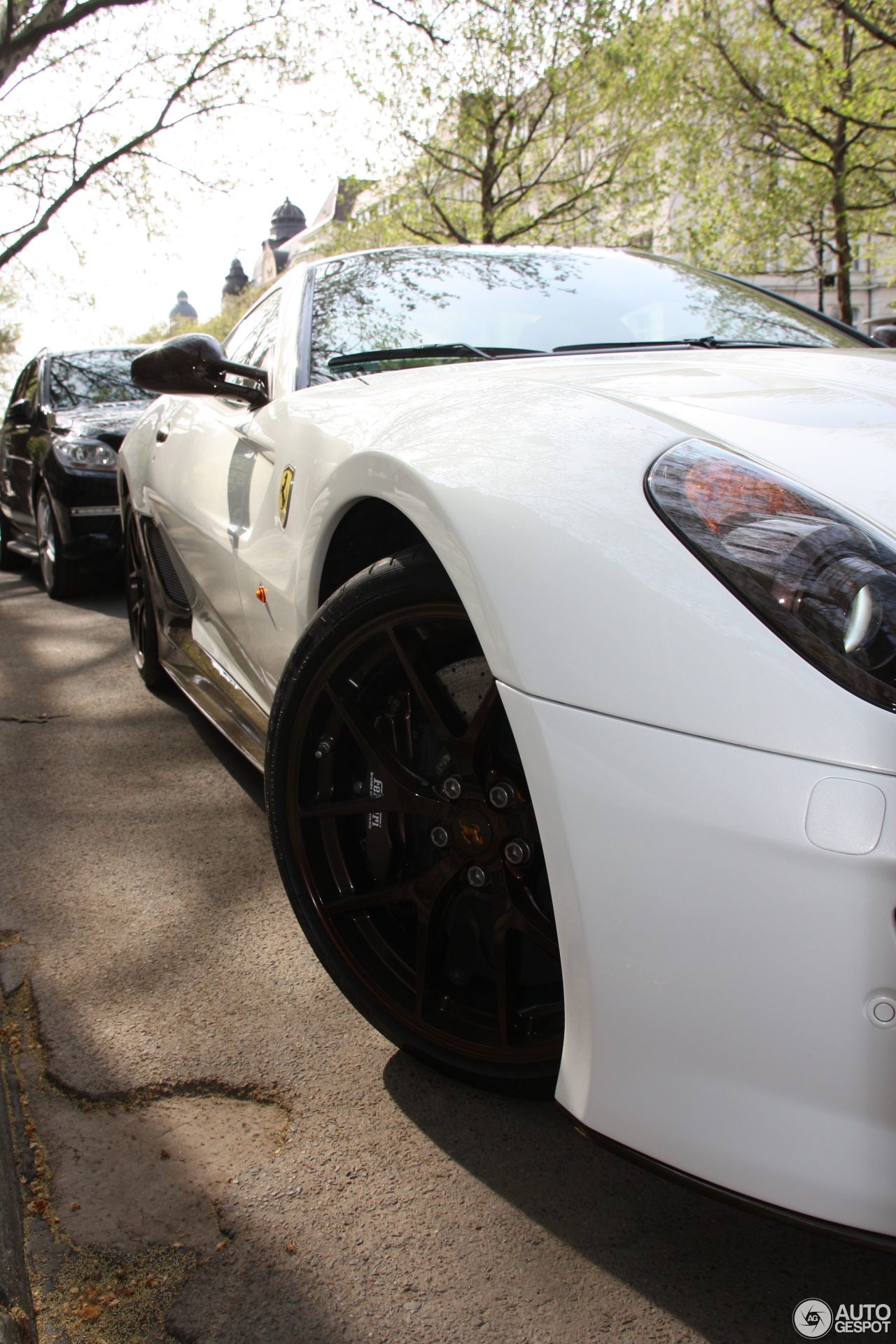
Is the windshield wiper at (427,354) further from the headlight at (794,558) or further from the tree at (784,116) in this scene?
the tree at (784,116)

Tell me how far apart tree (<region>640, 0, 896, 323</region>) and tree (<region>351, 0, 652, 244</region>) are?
1.04 m

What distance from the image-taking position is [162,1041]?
73.5 inches

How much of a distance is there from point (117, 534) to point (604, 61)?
573 inches

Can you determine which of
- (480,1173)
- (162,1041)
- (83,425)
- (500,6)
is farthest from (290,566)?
(500,6)

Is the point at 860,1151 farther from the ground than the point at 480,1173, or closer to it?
farther from the ground

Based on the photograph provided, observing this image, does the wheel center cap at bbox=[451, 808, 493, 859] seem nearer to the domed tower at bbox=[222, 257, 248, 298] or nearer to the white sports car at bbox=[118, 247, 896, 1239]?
the white sports car at bbox=[118, 247, 896, 1239]

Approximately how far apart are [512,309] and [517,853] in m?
1.52

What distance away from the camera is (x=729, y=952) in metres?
1.07

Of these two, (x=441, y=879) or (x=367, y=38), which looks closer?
(x=441, y=879)

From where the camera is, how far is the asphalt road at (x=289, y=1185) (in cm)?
129

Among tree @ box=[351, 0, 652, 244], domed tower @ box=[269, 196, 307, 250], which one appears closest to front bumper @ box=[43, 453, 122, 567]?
tree @ box=[351, 0, 652, 244]

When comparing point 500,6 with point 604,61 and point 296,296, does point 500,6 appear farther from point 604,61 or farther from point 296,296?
point 296,296

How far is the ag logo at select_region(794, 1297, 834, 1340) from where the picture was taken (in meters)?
1.25

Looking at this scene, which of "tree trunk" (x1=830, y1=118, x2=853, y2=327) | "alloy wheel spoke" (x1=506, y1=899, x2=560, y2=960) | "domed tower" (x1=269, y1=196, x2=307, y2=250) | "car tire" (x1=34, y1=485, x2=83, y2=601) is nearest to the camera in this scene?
"alloy wheel spoke" (x1=506, y1=899, x2=560, y2=960)
